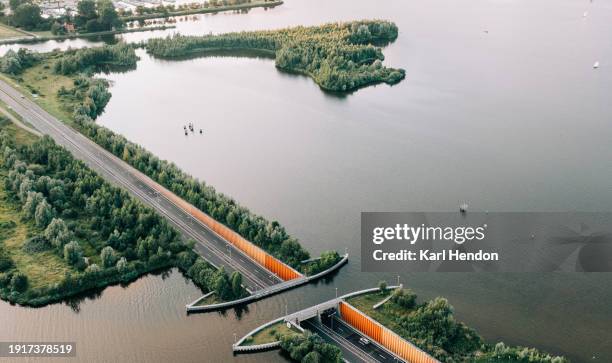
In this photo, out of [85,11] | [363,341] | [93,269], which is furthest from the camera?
[85,11]

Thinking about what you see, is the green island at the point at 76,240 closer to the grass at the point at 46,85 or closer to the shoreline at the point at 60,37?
the grass at the point at 46,85

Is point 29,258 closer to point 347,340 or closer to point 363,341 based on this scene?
point 347,340

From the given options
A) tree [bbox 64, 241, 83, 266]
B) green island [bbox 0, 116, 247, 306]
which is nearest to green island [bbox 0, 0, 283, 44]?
green island [bbox 0, 116, 247, 306]

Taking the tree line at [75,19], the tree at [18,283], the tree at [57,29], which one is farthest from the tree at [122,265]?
the tree line at [75,19]

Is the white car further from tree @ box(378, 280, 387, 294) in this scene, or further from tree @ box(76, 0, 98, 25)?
tree @ box(76, 0, 98, 25)

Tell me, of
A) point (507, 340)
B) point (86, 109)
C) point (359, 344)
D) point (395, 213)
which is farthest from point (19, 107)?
point (507, 340)

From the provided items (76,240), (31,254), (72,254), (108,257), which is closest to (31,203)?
(31,254)
